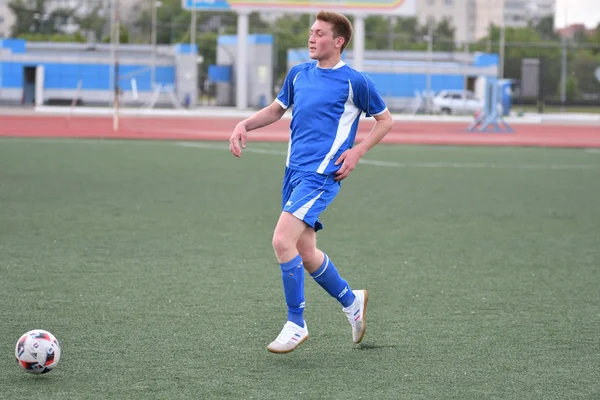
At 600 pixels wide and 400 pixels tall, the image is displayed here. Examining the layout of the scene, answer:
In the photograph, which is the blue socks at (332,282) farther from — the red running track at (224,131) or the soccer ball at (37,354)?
the red running track at (224,131)

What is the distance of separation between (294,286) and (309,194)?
0.54 meters

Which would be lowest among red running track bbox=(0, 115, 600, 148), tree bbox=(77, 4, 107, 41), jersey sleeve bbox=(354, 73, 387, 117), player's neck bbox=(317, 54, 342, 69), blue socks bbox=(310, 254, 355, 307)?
blue socks bbox=(310, 254, 355, 307)

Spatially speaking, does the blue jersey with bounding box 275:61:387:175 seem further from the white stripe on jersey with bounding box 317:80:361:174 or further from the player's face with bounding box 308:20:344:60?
the player's face with bounding box 308:20:344:60

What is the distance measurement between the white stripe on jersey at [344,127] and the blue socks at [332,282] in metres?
0.60

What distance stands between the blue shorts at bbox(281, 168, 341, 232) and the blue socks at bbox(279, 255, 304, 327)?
0.25 meters

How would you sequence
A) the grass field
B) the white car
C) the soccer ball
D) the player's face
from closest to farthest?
the soccer ball → the grass field → the player's face → the white car

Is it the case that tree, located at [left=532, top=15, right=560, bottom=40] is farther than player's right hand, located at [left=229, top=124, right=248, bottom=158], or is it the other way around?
tree, located at [left=532, top=15, right=560, bottom=40]

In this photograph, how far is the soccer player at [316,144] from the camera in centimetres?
570

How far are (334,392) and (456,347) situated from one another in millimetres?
1249

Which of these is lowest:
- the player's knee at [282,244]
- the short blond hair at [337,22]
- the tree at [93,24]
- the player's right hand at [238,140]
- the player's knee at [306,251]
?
the player's knee at [306,251]

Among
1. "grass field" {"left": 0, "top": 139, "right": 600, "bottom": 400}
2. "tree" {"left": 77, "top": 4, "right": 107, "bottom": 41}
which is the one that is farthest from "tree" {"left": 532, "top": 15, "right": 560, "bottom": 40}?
"grass field" {"left": 0, "top": 139, "right": 600, "bottom": 400}

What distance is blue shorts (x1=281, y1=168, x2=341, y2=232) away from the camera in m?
5.69

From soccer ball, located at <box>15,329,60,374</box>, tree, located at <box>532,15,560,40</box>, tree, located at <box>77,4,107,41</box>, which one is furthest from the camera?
tree, located at <box>77,4,107,41</box>

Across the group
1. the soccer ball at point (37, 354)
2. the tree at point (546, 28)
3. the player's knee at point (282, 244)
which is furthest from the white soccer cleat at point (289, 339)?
the tree at point (546, 28)
